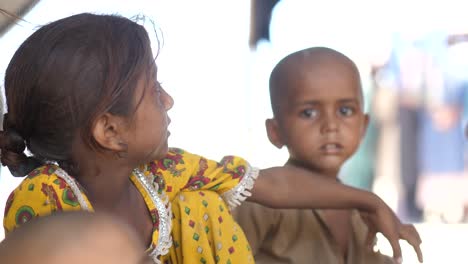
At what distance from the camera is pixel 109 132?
1.29 m

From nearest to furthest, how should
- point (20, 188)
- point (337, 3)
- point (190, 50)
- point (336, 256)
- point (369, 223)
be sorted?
point (20, 188) < point (369, 223) < point (336, 256) < point (190, 50) < point (337, 3)

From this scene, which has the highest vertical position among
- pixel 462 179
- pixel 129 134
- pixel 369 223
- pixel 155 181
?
pixel 129 134

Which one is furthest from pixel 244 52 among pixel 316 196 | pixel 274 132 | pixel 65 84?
pixel 65 84

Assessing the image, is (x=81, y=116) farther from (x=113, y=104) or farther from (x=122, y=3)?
(x=122, y=3)

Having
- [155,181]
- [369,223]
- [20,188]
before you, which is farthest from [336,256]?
[20,188]

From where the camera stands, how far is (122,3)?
89.5 inches

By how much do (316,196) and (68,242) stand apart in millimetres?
932

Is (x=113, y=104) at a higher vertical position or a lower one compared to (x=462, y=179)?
higher

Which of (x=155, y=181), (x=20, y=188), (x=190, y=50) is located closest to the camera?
(x=20, y=188)

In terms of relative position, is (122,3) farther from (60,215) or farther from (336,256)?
(60,215)

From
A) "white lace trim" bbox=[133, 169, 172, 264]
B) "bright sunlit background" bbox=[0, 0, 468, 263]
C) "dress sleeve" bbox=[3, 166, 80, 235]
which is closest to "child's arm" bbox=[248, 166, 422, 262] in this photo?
"white lace trim" bbox=[133, 169, 172, 264]

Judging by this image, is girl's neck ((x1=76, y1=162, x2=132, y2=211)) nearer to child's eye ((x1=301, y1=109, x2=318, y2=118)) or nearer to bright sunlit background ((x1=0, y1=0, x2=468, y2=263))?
child's eye ((x1=301, y1=109, x2=318, y2=118))

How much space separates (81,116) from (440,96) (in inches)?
74.4

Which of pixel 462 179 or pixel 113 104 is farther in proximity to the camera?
pixel 462 179
